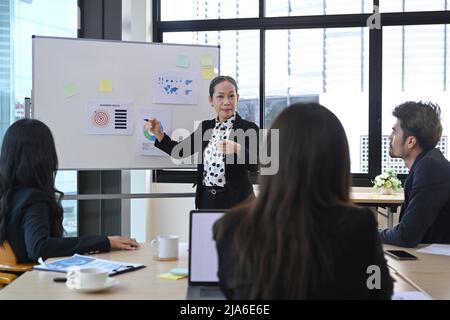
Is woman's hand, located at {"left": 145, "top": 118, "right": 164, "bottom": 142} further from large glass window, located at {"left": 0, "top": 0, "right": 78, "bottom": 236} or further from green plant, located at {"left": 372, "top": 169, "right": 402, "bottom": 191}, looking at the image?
green plant, located at {"left": 372, "top": 169, "right": 402, "bottom": 191}

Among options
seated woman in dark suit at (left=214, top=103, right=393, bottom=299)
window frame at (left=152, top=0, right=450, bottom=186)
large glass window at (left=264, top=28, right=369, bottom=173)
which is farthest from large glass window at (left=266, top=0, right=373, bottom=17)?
seated woman in dark suit at (left=214, top=103, right=393, bottom=299)

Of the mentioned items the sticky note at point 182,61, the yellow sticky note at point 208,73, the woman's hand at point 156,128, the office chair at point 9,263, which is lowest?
the office chair at point 9,263

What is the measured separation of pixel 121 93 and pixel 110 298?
2.09 metres

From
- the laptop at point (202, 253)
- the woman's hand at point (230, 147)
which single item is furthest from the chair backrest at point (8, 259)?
the woman's hand at point (230, 147)

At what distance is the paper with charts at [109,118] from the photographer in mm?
3125

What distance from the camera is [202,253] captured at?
1.40 metres

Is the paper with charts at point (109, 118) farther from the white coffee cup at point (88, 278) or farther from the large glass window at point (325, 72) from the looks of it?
the white coffee cup at point (88, 278)

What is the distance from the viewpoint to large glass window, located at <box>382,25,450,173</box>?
4086 mm

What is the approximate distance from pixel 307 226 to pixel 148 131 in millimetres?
2346

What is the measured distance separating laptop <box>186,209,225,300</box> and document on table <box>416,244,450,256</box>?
933 mm

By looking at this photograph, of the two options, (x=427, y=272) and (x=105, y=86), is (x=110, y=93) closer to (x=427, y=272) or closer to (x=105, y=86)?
(x=105, y=86)

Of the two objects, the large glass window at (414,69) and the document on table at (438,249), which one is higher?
the large glass window at (414,69)

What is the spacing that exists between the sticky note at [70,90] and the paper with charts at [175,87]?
522mm

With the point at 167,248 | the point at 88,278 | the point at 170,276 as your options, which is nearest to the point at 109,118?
the point at 167,248
